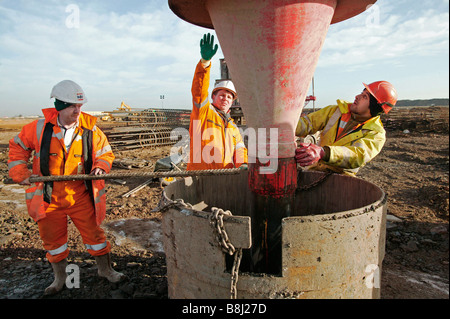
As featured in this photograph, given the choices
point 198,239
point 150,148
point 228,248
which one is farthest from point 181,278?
point 150,148

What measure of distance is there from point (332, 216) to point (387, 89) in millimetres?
1636

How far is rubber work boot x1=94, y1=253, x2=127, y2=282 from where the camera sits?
346 cm

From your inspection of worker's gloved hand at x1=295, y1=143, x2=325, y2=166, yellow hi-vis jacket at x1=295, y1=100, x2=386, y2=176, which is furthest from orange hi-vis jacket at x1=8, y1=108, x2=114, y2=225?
yellow hi-vis jacket at x1=295, y1=100, x2=386, y2=176

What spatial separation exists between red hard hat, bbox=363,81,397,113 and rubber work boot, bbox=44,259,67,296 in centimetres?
374

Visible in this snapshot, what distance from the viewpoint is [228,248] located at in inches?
73.9

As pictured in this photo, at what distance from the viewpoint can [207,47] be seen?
9.87 feet

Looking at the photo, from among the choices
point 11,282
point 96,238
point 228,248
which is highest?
point 228,248

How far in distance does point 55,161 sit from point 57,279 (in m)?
1.38

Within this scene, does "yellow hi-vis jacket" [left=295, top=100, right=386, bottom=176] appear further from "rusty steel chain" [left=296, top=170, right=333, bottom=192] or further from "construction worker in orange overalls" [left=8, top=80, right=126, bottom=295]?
"construction worker in orange overalls" [left=8, top=80, right=126, bottom=295]

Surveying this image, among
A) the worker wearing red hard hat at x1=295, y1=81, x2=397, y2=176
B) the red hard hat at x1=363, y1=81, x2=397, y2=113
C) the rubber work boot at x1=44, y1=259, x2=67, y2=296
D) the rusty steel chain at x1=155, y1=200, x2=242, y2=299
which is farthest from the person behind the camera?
the rubber work boot at x1=44, y1=259, x2=67, y2=296

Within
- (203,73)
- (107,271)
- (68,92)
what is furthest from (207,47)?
(107,271)

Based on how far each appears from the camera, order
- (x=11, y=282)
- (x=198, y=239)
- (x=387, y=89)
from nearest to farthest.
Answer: (x=198, y=239) < (x=387, y=89) < (x=11, y=282)

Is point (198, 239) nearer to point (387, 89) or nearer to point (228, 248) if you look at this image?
point (228, 248)

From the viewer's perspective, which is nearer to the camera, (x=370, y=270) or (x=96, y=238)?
(x=370, y=270)
